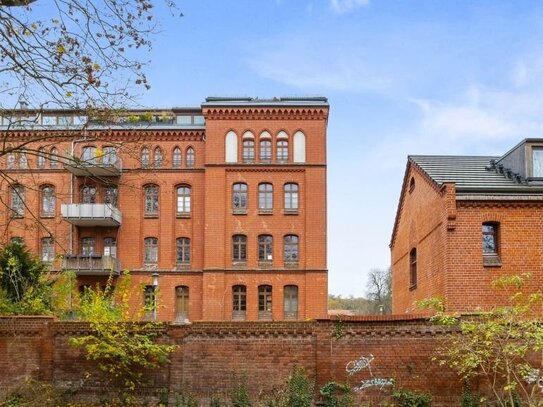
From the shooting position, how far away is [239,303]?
1474 inches

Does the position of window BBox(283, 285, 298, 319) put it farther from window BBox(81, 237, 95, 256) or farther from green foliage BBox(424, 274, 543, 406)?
green foliage BBox(424, 274, 543, 406)

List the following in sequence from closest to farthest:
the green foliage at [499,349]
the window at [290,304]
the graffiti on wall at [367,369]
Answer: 1. the green foliage at [499,349]
2. the graffiti on wall at [367,369]
3. the window at [290,304]

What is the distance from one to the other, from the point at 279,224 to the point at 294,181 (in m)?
2.39

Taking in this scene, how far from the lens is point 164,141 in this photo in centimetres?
3938

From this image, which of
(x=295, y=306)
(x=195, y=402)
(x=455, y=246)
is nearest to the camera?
(x=195, y=402)

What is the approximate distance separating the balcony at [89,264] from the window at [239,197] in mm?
6949

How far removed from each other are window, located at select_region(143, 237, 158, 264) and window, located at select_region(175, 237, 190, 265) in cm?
116

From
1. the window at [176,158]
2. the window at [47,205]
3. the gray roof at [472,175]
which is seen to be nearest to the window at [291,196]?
the window at [176,158]

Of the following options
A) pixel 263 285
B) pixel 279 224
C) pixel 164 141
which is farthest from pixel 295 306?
pixel 164 141

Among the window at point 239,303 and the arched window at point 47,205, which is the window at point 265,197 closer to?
the window at point 239,303

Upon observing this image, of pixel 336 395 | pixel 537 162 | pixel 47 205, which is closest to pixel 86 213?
pixel 47 205

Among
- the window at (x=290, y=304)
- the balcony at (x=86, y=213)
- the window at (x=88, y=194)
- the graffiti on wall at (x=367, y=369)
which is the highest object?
the window at (x=88, y=194)

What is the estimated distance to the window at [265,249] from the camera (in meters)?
38.0

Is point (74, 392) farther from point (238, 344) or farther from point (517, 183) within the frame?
point (517, 183)
